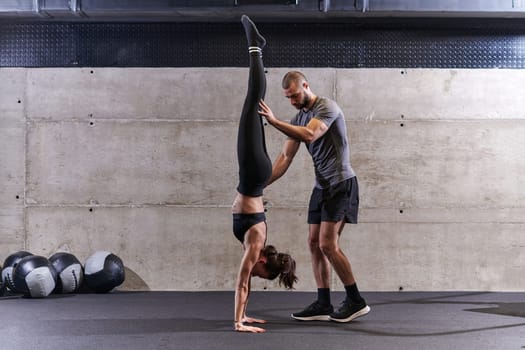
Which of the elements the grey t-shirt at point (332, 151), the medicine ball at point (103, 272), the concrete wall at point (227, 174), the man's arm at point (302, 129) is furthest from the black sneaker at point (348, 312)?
the medicine ball at point (103, 272)

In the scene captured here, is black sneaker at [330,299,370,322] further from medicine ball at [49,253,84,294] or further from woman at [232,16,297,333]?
medicine ball at [49,253,84,294]

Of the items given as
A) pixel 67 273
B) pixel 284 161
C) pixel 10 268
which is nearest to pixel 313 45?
pixel 284 161

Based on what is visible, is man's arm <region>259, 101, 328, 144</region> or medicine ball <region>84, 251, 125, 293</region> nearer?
man's arm <region>259, 101, 328, 144</region>

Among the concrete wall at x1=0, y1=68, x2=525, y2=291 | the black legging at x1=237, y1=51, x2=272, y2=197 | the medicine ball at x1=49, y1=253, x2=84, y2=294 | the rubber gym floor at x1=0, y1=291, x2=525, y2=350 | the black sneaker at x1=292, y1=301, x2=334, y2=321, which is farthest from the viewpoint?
the concrete wall at x1=0, y1=68, x2=525, y2=291

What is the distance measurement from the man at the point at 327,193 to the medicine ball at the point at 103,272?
1921 mm

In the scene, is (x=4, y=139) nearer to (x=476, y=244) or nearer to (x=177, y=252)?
(x=177, y=252)

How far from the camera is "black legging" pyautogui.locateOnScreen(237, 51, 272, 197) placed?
4.26 metres

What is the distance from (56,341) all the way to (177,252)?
8.36ft

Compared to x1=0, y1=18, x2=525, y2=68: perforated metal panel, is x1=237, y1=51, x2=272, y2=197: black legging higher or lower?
lower

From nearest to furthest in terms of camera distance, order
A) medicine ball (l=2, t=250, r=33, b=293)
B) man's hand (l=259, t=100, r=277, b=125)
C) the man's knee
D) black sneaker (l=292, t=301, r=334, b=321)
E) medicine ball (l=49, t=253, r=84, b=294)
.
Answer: man's hand (l=259, t=100, r=277, b=125) < the man's knee < black sneaker (l=292, t=301, r=334, b=321) < medicine ball (l=2, t=250, r=33, b=293) < medicine ball (l=49, t=253, r=84, b=294)

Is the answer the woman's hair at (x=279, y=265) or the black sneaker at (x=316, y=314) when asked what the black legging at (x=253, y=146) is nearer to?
the woman's hair at (x=279, y=265)

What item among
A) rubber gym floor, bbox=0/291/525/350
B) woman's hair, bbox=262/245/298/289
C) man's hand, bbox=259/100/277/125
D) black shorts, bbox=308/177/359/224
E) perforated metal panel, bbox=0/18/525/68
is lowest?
rubber gym floor, bbox=0/291/525/350

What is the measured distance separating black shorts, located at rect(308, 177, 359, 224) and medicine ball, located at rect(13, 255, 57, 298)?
8.00 ft

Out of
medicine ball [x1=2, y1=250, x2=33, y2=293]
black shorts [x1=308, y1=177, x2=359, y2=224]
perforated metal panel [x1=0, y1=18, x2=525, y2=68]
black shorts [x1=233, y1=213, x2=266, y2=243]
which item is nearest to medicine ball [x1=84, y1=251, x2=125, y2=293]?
medicine ball [x1=2, y1=250, x2=33, y2=293]
